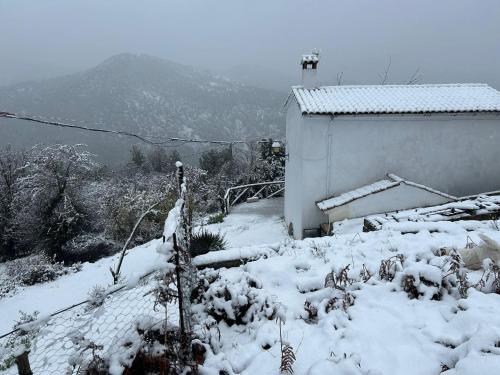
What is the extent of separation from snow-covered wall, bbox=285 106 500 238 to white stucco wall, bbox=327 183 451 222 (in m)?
1.30

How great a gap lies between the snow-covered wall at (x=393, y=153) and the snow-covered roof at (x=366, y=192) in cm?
34

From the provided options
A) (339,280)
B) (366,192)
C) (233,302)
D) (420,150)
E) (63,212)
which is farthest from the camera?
(63,212)

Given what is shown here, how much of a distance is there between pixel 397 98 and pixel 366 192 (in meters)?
3.81

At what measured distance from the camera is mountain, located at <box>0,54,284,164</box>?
84000 mm

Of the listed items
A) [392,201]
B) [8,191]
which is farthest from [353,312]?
[8,191]

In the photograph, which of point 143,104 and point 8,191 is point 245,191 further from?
point 143,104

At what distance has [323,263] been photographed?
4391 mm

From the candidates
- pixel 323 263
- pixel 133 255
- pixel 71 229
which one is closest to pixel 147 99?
pixel 71 229

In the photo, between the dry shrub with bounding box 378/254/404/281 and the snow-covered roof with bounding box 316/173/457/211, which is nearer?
the dry shrub with bounding box 378/254/404/281

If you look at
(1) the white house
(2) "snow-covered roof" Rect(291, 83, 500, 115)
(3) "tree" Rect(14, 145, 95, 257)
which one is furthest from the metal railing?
(3) "tree" Rect(14, 145, 95, 257)

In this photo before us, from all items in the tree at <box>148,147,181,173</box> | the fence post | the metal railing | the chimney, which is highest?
the chimney

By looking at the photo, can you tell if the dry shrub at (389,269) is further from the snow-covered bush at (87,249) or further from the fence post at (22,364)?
the snow-covered bush at (87,249)

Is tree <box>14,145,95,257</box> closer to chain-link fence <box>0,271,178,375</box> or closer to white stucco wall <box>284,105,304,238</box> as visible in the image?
white stucco wall <box>284,105,304,238</box>

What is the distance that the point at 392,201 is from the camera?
10.6 meters
